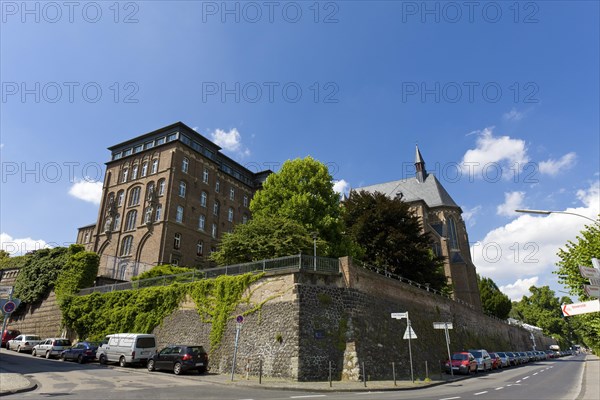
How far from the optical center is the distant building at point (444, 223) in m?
61.8

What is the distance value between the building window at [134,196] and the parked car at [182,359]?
31115 millimetres

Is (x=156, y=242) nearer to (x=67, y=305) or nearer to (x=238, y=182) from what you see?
(x=67, y=305)

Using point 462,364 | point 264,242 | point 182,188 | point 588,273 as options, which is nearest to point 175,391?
point 588,273

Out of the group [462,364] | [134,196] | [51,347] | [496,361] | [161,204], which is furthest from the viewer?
[134,196]

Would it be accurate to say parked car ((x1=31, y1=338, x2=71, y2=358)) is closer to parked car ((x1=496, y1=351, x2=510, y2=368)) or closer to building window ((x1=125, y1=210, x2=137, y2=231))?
building window ((x1=125, y1=210, x2=137, y2=231))

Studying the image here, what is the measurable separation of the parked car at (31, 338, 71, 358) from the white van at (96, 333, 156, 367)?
5.14m

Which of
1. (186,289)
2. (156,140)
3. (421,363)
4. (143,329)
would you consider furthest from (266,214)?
(156,140)

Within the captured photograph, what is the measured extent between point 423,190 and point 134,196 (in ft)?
178

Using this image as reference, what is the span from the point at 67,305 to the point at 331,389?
26282mm

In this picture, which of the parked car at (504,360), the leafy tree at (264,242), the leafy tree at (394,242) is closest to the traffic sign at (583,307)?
the leafy tree at (264,242)

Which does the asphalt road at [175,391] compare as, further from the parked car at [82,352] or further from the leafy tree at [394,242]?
the leafy tree at [394,242]

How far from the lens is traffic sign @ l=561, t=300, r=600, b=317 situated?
6.90 metres

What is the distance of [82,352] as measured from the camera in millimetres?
23812

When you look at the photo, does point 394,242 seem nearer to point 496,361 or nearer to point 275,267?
point 496,361
